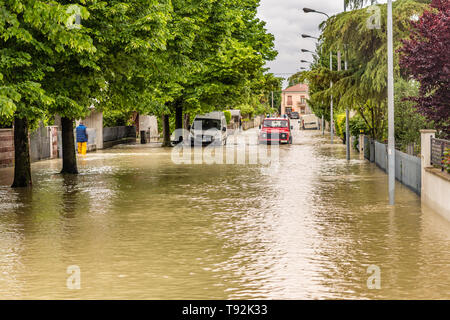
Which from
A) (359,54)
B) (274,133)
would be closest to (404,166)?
(359,54)

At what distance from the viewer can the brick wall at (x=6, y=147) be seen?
28.3 meters

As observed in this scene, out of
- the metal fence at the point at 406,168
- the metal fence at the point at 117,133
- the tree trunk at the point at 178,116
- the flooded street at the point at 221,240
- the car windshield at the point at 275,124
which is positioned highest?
the tree trunk at the point at 178,116

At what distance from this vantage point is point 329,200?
16359 millimetres

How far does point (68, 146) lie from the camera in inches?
949

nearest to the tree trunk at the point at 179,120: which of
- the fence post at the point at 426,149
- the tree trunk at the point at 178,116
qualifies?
the tree trunk at the point at 178,116

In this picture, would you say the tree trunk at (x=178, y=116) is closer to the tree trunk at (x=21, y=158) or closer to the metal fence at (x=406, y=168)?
the metal fence at (x=406, y=168)

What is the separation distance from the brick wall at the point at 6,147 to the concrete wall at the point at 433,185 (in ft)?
60.0

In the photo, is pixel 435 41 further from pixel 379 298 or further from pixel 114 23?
pixel 379 298

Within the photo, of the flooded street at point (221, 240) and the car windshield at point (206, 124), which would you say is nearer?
the flooded street at point (221, 240)

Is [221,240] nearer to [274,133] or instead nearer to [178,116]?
[178,116]

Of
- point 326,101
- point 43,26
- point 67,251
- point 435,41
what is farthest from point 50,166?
point 67,251

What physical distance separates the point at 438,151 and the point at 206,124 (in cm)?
3048

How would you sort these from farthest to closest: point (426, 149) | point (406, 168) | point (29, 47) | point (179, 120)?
point (179, 120) < point (406, 168) < point (426, 149) < point (29, 47)
